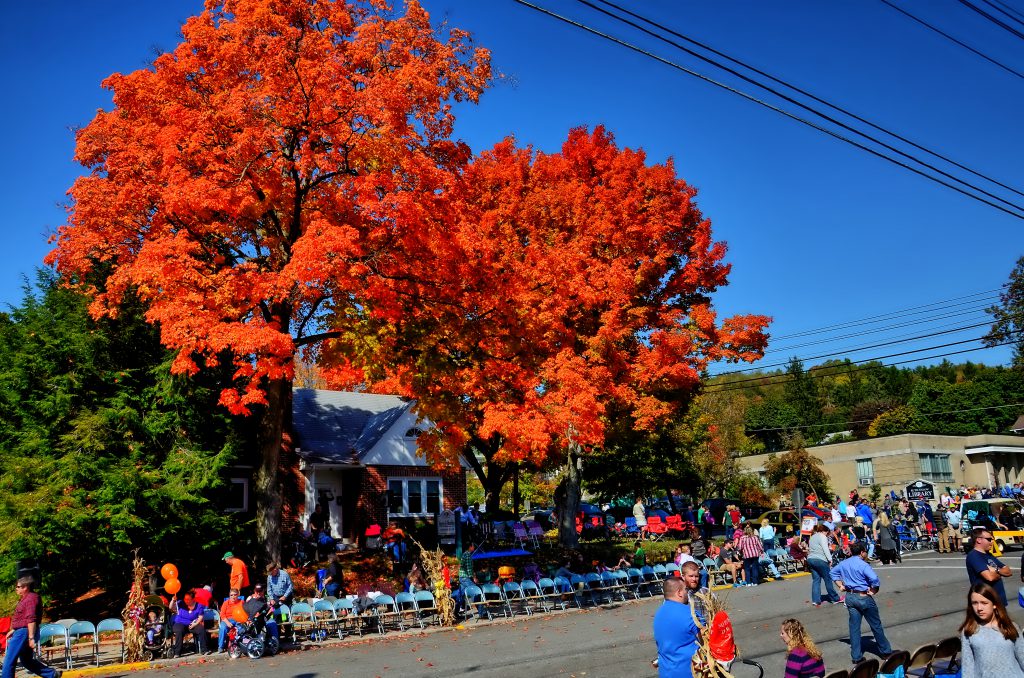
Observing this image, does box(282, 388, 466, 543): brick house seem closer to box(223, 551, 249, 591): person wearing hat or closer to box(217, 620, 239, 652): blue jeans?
box(223, 551, 249, 591): person wearing hat

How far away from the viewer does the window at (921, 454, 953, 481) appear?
174 feet

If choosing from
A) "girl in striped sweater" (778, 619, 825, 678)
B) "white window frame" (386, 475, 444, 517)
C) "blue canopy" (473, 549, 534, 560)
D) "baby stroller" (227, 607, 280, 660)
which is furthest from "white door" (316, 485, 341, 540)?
"girl in striped sweater" (778, 619, 825, 678)

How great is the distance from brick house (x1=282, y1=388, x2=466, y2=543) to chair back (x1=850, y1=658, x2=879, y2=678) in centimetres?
2001

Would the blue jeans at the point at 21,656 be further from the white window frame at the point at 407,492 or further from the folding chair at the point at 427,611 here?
the white window frame at the point at 407,492

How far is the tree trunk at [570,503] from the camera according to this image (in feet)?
87.8

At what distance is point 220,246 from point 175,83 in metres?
3.72

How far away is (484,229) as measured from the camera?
26.5 meters

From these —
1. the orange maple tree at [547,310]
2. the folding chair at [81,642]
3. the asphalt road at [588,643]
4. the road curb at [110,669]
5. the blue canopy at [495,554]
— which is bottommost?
the asphalt road at [588,643]

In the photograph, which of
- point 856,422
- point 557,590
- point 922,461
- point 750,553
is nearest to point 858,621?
point 557,590

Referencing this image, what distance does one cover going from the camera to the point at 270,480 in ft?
61.7

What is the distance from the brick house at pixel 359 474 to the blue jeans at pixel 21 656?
15.8m

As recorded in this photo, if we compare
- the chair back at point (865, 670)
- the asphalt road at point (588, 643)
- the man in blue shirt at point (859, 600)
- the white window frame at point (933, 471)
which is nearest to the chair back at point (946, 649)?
the chair back at point (865, 670)

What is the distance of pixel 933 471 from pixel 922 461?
1755 mm

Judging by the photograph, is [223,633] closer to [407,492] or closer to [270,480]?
[270,480]
